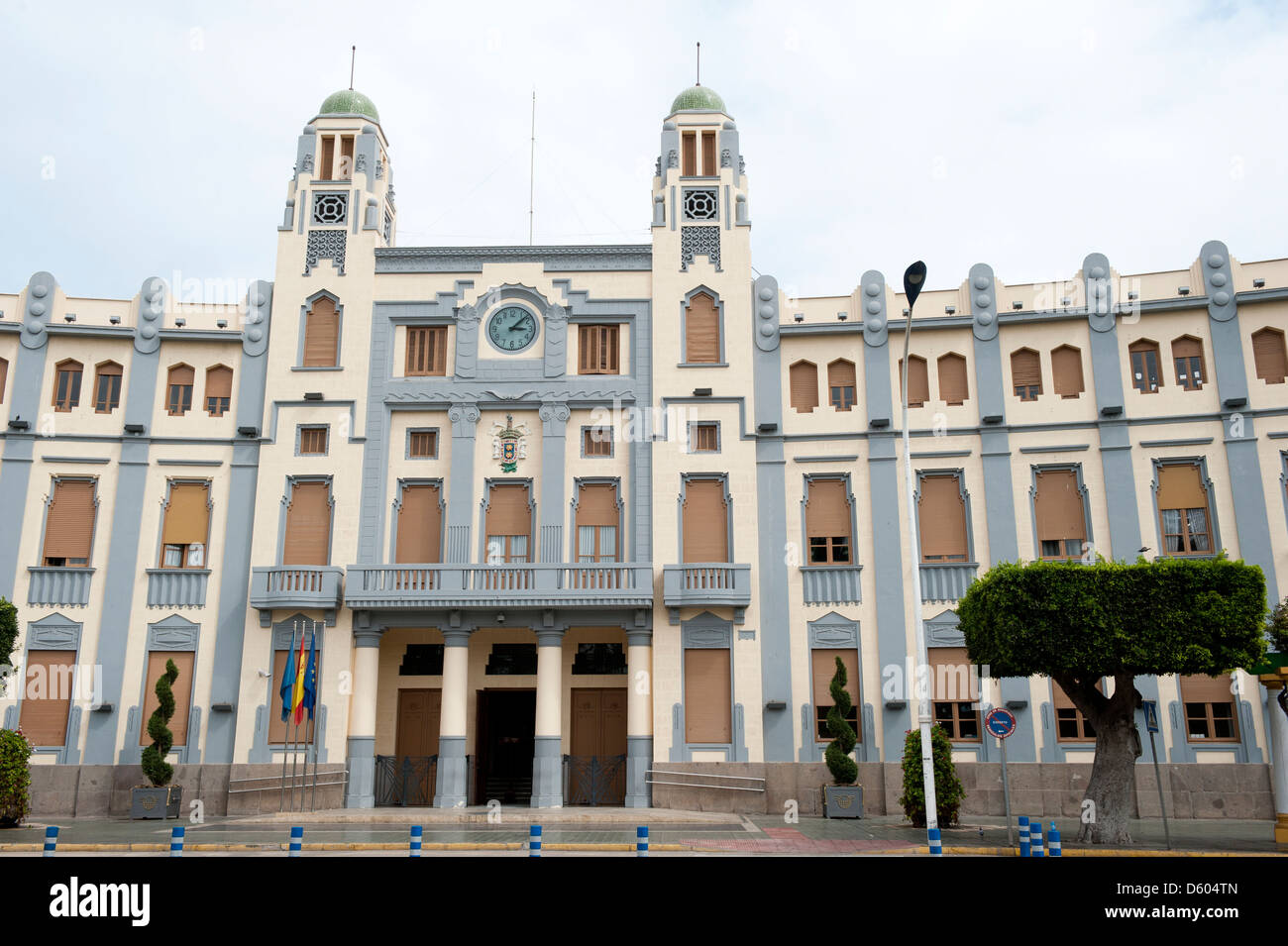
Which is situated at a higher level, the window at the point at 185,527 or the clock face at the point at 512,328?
the clock face at the point at 512,328

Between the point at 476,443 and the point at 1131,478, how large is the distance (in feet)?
64.0

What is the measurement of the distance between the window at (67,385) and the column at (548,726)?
1632 centimetres

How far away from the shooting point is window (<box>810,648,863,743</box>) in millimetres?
28594

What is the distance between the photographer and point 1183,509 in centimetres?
2873

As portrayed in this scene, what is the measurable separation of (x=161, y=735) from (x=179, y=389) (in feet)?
35.3

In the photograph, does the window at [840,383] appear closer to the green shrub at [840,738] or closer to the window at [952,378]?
the window at [952,378]

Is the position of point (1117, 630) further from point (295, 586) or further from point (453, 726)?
point (295, 586)

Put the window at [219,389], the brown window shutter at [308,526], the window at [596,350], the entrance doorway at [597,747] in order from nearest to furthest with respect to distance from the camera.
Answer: the entrance doorway at [597,747], the brown window shutter at [308,526], the window at [219,389], the window at [596,350]

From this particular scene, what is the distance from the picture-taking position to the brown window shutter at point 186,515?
100.0 ft

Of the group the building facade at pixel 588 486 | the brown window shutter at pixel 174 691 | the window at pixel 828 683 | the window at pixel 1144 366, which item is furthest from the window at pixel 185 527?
the window at pixel 1144 366

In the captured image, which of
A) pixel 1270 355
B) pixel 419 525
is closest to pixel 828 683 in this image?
pixel 419 525

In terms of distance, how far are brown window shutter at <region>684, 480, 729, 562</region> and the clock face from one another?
706 cm

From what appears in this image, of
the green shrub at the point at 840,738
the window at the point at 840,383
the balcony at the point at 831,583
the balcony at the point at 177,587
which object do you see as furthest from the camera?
the window at the point at 840,383
